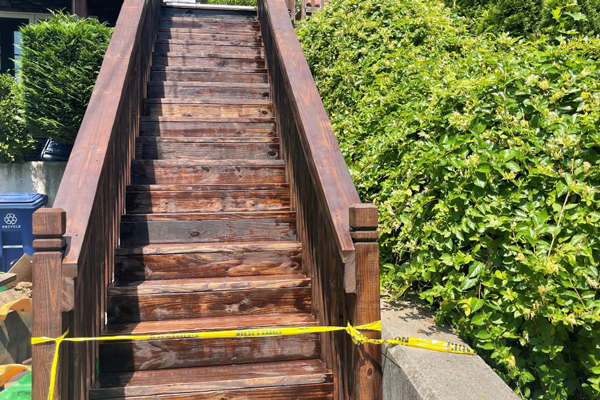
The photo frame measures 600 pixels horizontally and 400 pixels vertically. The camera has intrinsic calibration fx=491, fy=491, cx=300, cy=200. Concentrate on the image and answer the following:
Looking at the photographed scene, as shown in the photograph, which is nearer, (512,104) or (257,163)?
(512,104)

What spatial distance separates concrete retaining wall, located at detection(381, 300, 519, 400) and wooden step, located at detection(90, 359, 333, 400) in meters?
0.45

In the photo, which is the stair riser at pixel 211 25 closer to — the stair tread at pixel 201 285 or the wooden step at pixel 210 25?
the wooden step at pixel 210 25

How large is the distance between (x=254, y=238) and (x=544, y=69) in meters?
1.99

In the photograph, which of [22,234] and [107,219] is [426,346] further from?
[22,234]

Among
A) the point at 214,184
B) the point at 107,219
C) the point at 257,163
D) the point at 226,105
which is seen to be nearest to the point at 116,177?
the point at 107,219

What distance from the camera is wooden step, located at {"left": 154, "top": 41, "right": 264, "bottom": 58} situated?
536 centimetres

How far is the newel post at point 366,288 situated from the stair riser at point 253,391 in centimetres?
44

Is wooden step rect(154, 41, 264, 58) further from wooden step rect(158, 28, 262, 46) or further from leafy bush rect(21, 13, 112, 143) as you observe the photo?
leafy bush rect(21, 13, 112, 143)

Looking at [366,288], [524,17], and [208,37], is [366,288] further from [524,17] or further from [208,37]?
[208,37]

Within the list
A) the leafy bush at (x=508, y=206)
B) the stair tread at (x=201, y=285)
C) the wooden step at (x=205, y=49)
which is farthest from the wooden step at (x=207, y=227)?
the wooden step at (x=205, y=49)

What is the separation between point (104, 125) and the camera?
8.63ft

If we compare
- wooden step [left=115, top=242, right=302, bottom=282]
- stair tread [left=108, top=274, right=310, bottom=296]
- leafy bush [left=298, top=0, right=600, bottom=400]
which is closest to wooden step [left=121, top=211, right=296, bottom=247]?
wooden step [left=115, top=242, right=302, bottom=282]

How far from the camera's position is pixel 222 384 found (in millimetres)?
2402

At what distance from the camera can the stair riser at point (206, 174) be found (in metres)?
3.69
